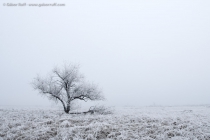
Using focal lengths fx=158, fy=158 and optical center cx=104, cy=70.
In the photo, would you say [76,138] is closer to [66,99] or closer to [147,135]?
[147,135]

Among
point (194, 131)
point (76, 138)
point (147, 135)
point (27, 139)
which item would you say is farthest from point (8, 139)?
point (194, 131)

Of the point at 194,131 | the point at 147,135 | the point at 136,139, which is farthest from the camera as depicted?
the point at 194,131

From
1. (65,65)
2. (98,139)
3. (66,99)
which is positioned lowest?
(98,139)

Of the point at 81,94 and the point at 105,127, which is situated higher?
the point at 81,94

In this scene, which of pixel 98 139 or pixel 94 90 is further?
pixel 94 90

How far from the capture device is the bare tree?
22078 mm

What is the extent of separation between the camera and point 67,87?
22.7 metres

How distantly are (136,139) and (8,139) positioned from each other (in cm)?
713

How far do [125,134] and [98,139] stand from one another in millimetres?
1742

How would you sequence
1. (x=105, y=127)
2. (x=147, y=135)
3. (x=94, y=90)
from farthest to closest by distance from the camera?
(x=94, y=90) → (x=105, y=127) → (x=147, y=135)

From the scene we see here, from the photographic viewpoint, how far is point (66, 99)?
22438 mm

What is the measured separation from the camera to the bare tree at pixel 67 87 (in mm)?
22078

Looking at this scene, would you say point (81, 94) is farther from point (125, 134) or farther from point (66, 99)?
point (125, 134)

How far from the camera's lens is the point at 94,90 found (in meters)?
22.1
